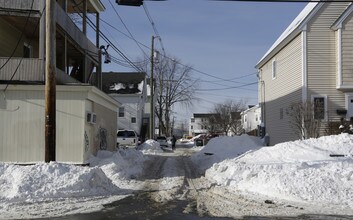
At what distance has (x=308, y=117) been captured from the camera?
85.4 feet

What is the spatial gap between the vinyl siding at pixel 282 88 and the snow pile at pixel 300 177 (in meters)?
10.6

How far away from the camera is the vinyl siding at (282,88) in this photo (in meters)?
29.2

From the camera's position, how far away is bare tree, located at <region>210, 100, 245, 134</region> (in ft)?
288

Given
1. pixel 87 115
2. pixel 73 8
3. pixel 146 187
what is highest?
pixel 73 8

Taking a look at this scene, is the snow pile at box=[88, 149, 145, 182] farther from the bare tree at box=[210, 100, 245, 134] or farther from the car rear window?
the bare tree at box=[210, 100, 245, 134]

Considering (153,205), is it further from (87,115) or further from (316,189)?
(87,115)

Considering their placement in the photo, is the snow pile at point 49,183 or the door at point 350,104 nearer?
the snow pile at point 49,183

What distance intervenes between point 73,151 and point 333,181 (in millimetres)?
10228

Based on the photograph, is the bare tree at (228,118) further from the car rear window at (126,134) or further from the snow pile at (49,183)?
the snow pile at (49,183)

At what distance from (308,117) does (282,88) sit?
7145mm

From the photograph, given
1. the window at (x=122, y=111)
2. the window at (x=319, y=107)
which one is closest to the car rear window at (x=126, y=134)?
the window at (x=122, y=111)

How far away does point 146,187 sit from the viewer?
1553cm

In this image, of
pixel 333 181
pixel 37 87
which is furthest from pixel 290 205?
pixel 37 87

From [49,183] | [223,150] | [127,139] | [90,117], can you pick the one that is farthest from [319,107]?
[127,139]
